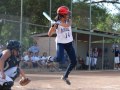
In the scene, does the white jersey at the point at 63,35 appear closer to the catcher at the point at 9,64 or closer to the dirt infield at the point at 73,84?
the catcher at the point at 9,64

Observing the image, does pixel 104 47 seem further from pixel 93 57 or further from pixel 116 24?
pixel 116 24

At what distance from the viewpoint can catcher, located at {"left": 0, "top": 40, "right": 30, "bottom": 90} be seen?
27.1 ft

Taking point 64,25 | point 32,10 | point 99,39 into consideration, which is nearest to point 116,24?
point 99,39

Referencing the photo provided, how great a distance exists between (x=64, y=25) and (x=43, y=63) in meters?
12.8

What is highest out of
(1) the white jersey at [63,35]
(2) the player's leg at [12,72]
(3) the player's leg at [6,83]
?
(1) the white jersey at [63,35]

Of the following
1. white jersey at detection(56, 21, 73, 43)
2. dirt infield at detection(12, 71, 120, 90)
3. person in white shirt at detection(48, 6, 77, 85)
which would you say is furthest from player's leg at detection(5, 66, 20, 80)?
dirt infield at detection(12, 71, 120, 90)

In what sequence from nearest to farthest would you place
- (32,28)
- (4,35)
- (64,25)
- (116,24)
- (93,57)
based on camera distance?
(64,25), (4,35), (32,28), (93,57), (116,24)

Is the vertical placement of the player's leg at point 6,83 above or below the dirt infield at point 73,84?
above

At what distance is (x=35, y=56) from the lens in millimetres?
22359

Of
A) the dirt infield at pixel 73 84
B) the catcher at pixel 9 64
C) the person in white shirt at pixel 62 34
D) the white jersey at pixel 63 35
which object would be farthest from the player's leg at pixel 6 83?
the dirt infield at pixel 73 84

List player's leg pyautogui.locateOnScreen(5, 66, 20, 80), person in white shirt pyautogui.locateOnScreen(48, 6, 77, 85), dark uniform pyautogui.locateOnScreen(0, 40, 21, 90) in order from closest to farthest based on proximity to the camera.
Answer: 1. dark uniform pyautogui.locateOnScreen(0, 40, 21, 90)
2. player's leg pyautogui.locateOnScreen(5, 66, 20, 80)
3. person in white shirt pyautogui.locateOnScreen(48, 6, 77, 85)

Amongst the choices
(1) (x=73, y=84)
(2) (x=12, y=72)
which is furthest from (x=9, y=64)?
(1) (x=73, y=84)

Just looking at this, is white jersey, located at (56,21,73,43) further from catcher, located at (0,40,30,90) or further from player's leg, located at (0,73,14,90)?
player's leg, located at (0,73,14,90)

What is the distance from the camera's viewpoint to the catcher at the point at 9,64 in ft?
27.1
